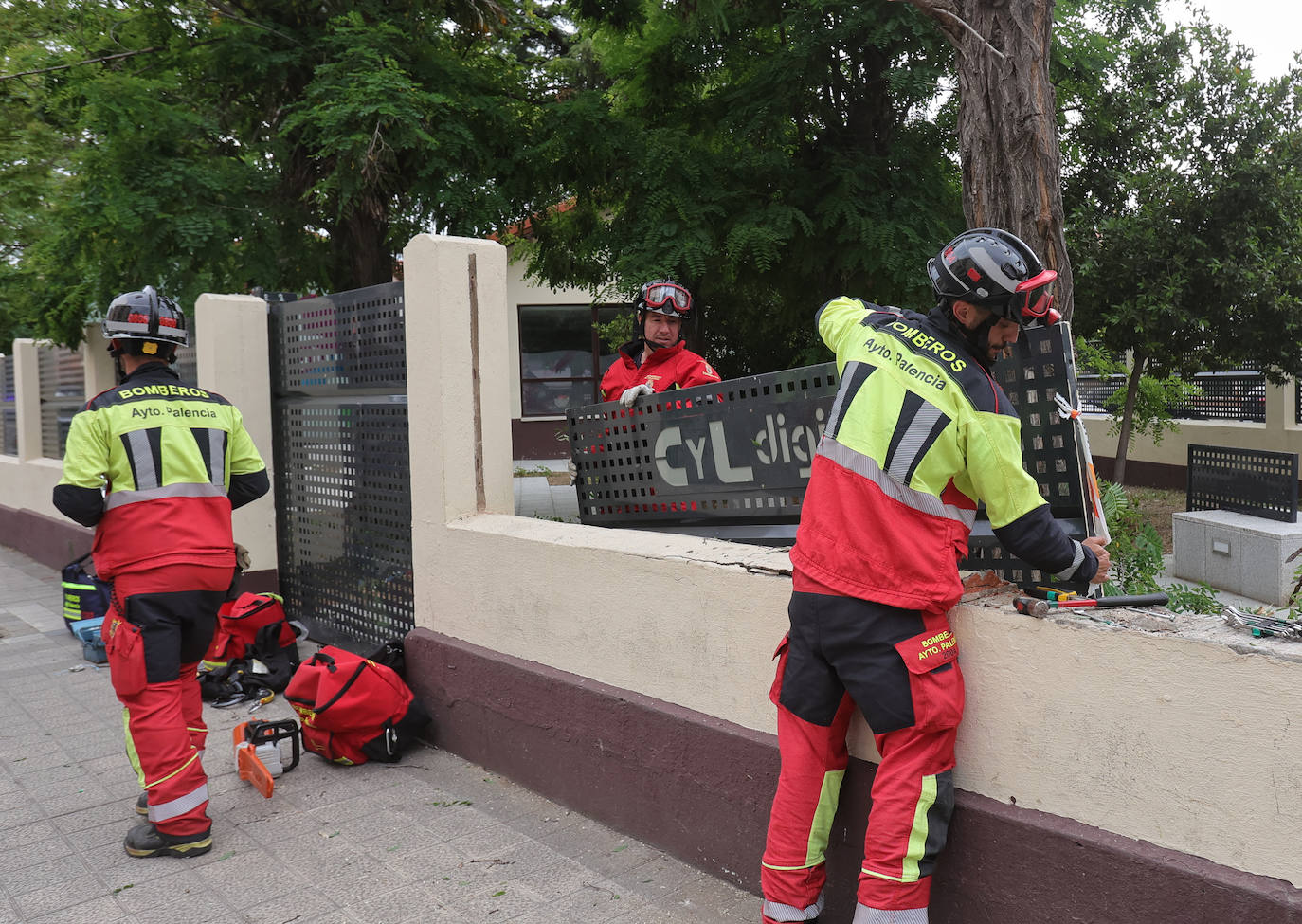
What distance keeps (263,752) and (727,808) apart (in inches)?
89.9

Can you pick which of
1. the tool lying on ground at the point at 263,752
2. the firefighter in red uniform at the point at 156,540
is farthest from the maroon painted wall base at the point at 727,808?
the firefighter in red uniform at the point at 156,540

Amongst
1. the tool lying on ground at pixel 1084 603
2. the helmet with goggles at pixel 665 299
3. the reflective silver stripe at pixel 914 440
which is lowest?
the tool lying on ground at pixel 1084 603

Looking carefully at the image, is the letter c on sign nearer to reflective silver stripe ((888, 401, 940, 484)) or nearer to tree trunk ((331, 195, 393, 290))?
reflective silver stripe ((888, 401, 940, 484))

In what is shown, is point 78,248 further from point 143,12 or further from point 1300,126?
point 1300,126

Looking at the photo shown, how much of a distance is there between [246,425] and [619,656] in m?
3.96

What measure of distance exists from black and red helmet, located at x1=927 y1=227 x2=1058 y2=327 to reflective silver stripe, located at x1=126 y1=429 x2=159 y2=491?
312 cm

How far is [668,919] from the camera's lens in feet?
11.1

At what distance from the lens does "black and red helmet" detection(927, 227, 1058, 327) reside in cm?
271

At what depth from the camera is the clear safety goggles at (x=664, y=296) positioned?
5.29 meters

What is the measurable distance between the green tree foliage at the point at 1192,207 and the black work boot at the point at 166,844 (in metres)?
10.8

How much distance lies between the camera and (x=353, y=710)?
4.76m

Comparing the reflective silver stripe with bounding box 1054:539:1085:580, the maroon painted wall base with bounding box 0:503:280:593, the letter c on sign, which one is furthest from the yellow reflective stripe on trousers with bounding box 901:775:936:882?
the maroon painted wall base with bounding box 0:503:280:593

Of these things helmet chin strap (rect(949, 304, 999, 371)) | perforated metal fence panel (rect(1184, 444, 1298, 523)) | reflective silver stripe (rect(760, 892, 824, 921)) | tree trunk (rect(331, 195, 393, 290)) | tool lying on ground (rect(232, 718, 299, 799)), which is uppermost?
tree trunk (rect(331, 195, 393, 290))

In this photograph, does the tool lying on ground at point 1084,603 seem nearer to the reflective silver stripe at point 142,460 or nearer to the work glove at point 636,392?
the work glove at point 636,392
